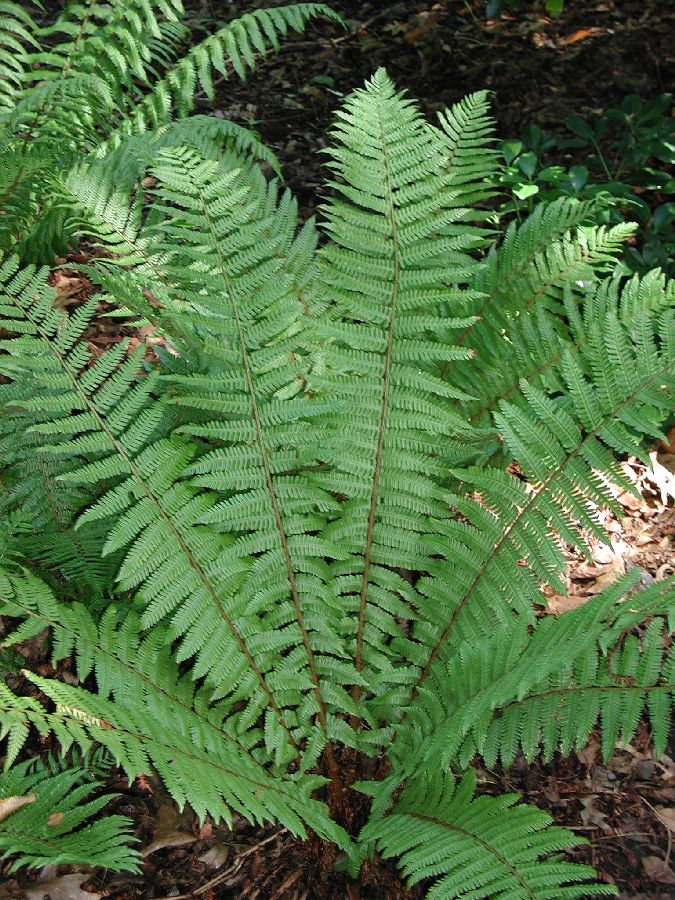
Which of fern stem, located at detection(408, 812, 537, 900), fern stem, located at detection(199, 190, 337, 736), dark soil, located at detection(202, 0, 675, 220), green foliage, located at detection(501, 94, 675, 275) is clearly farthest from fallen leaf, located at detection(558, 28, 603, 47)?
fern stem, located at detection(408, 812, 537, 900)

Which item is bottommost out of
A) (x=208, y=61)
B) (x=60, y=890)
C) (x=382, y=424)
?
(x=60, y=890)

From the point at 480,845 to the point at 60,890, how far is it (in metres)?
1.02

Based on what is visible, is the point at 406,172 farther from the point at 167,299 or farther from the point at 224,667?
the point at 224,667

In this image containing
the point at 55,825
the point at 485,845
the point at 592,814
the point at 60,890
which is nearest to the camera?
the point at 485,845

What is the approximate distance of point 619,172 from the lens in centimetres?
401

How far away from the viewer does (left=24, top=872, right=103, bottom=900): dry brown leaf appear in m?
1.82

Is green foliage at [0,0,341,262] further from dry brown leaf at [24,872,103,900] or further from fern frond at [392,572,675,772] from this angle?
dry brown leaf at [24,872,103,900]

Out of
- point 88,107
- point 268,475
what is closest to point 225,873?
point 268,475

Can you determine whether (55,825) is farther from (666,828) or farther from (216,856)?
(666,828)

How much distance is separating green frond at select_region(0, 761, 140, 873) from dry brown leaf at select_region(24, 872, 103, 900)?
90 mm

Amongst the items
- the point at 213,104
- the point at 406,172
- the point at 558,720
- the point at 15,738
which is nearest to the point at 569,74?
the point at 213,104

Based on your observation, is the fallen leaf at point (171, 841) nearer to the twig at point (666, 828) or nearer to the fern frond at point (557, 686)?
the fern frond at point (557, 686)

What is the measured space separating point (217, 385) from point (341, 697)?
910mm

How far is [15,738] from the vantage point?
4.77 feet
